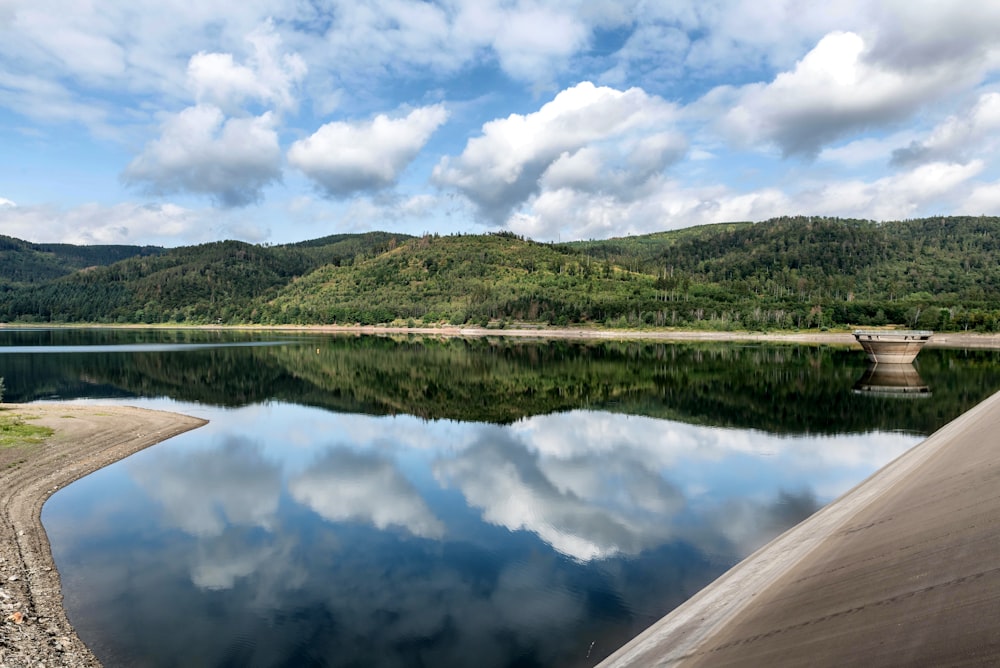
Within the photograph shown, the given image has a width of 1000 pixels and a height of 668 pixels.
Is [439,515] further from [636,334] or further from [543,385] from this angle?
[636,334]

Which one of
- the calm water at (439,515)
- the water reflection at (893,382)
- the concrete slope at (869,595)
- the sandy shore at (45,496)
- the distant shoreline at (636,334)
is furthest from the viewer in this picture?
the distant shoreline at (636,334)

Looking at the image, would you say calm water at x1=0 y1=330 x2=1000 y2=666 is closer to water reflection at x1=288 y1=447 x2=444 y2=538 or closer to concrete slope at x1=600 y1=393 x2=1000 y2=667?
water reflection at x1=288 y1=447 x2=444 y2=538

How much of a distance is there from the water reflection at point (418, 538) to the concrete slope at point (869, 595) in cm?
137

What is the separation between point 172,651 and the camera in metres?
10.2

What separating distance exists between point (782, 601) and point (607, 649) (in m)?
3.02

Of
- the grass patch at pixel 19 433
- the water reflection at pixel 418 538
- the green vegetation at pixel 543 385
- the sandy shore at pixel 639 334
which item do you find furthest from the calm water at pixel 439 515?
the sandy shore at pixel 639 334

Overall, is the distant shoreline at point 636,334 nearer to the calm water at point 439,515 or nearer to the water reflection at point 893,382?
the water reflection at point 893,382

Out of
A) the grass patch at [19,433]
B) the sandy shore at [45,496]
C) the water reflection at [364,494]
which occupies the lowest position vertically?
the water reflection at [364,494]

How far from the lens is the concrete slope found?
6.90 metres

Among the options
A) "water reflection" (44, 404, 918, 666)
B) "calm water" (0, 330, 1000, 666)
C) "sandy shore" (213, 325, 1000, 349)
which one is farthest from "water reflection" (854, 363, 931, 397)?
"sandy shore" (213, 325, 1000, 349)

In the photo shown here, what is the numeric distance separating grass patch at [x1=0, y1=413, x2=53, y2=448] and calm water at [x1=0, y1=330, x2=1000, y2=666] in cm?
459

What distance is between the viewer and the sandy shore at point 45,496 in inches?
382

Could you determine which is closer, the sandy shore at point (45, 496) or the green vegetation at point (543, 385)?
the sandy shore at point (45, 496)

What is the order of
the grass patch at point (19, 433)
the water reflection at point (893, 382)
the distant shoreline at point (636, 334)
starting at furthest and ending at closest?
the distant shoreline at point (636, 334) < the water reflection at point (893, 382) < the grass patch at point (19, 433)
